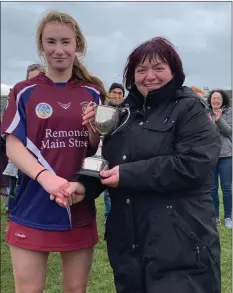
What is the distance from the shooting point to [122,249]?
206cm

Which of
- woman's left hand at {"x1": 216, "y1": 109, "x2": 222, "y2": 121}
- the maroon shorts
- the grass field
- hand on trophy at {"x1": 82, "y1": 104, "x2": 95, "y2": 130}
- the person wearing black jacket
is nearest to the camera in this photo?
the person wearing black jacket

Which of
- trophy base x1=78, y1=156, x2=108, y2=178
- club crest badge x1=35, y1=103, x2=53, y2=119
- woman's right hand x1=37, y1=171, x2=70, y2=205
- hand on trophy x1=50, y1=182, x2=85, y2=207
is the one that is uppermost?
club crest badge x1=35, y1=103, x2=53, y2=119

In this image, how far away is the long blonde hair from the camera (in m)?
2.19

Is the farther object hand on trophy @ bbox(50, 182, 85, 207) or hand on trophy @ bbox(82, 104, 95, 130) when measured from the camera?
hand on trophy @ bbox(82, 104, 95, 130)

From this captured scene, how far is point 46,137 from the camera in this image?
2158mm

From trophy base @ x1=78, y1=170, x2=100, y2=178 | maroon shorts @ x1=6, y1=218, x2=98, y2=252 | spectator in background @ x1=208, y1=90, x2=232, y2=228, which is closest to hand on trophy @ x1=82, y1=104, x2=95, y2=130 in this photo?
trophy base @ x1=78, y1=170, x2=100, y2=178

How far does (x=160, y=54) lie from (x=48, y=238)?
1.02m

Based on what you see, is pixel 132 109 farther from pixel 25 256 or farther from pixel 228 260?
pixel 228 260

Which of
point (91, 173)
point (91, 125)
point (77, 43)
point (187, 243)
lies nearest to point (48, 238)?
point (91, 173)

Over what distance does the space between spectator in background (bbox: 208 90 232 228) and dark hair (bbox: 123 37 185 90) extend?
14.5 ft

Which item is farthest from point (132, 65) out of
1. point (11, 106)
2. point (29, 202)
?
point (29, 202)

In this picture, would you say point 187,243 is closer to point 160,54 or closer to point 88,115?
point 88,115

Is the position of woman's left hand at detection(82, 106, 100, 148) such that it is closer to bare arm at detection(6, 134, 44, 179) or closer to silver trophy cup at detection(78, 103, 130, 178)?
silver trophy cup at detection(78, 103, 130, 178)

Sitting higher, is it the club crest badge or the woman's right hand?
the club crest badge
